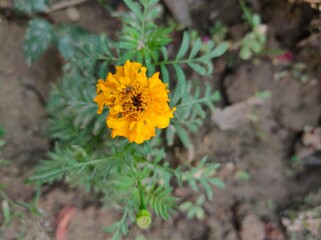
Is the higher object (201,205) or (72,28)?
(72,28)

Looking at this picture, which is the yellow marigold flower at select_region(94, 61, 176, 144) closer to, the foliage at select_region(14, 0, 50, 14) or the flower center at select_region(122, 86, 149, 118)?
the flower center at select_region(122, 86, 149, 118)

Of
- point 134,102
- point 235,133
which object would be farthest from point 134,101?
point 235,133

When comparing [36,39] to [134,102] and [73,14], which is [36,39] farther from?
[134,102]

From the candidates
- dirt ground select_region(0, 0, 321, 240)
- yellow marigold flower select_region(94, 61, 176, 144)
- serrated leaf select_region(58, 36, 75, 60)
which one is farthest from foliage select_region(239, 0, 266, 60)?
yellow marigold flower select_region(94, 61, 176, 144)

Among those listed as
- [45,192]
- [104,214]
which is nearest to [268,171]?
[104,214]

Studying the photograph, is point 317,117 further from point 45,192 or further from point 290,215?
point 45,192

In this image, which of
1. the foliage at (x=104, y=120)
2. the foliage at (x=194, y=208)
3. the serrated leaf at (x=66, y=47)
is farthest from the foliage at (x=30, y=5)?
the foliage at (x=194, y=208)

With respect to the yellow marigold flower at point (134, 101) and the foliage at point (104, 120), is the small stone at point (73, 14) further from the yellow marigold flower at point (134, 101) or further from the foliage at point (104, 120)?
the yellow marigold flower at point (134, 101)
